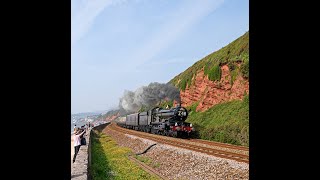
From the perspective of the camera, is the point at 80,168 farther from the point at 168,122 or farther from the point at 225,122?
the point at 225,122

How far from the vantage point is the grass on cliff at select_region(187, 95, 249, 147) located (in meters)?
21.8

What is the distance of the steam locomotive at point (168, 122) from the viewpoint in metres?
26.5

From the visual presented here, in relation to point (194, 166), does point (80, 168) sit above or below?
above

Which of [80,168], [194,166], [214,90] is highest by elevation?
[214,90]

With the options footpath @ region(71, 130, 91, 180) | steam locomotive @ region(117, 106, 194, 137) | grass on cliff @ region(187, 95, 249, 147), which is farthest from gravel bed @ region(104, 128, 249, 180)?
steam locomotive @ region(117, 106, 194, 137)

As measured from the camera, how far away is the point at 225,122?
2828 cm

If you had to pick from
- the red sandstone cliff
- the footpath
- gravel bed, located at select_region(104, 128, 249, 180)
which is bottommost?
gravel bed, located at select_region(104, 128, 249, 180)

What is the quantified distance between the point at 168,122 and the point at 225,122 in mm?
4547

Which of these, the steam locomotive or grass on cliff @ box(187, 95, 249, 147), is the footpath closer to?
grass on cliff @ box(187, 95, 249, 147)

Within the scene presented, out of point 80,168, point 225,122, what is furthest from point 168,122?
point 80,168

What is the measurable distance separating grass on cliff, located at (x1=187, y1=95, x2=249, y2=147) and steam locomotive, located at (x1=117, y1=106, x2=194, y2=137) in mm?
1430
